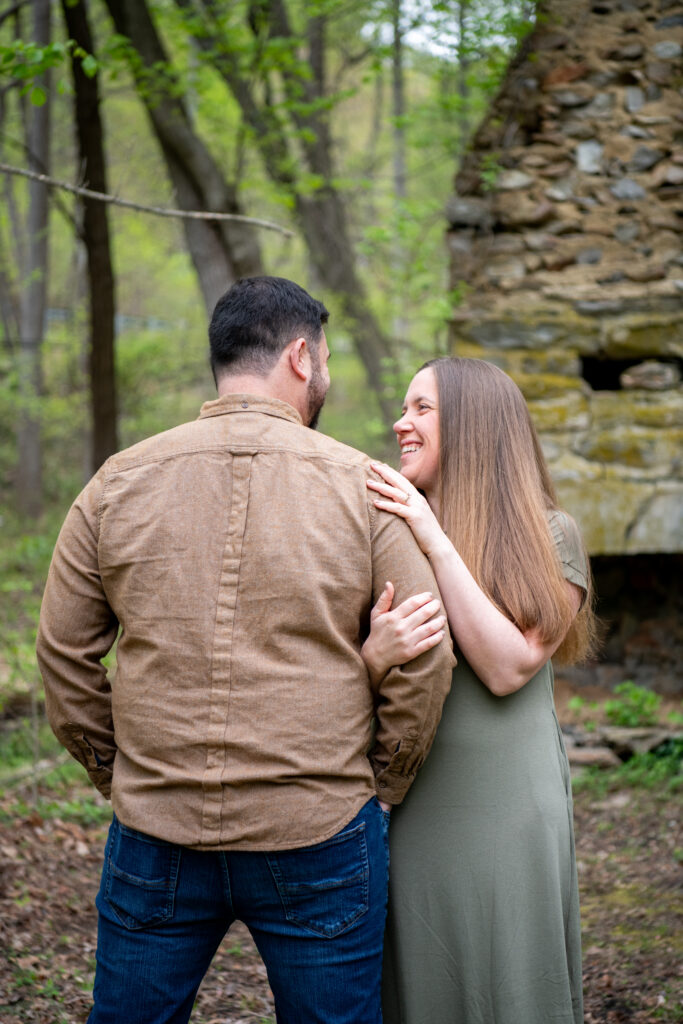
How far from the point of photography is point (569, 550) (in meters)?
2.32

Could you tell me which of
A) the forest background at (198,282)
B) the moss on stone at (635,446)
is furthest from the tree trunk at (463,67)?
the moss on stone at (635,446)

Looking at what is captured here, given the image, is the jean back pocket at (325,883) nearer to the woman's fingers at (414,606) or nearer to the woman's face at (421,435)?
the woman's fingers at (414,606)

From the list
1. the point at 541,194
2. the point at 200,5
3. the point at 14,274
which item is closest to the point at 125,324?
the point at 14,274

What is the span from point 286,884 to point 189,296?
84.2 ft

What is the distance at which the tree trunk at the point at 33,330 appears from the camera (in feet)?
36.1

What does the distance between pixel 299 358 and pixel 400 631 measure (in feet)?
2.08

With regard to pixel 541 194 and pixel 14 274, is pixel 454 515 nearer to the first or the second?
pixel 541 194

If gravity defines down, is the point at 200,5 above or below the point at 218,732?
above

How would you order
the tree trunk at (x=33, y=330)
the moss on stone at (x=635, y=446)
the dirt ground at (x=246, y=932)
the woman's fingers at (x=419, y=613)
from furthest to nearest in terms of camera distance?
the tree trunk at (x=33, y=330) < the moss on stone at (x=635, y=446) < the dirt ground at (x=246, y=932) < the woman's fingers at (x=419, y=613)

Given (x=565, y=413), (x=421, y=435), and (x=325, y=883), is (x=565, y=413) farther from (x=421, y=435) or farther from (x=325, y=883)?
(x=325, y=883)

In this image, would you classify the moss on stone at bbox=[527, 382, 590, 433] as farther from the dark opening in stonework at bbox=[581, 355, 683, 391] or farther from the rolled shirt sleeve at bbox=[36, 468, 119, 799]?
the rolled shirt sleeve at bbox=[36, 468, 119, 799]

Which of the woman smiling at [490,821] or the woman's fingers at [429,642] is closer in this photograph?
the woman's fingers at [429,642]

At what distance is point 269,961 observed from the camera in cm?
187

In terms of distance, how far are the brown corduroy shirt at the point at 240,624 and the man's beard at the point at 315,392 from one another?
12 centimetres
